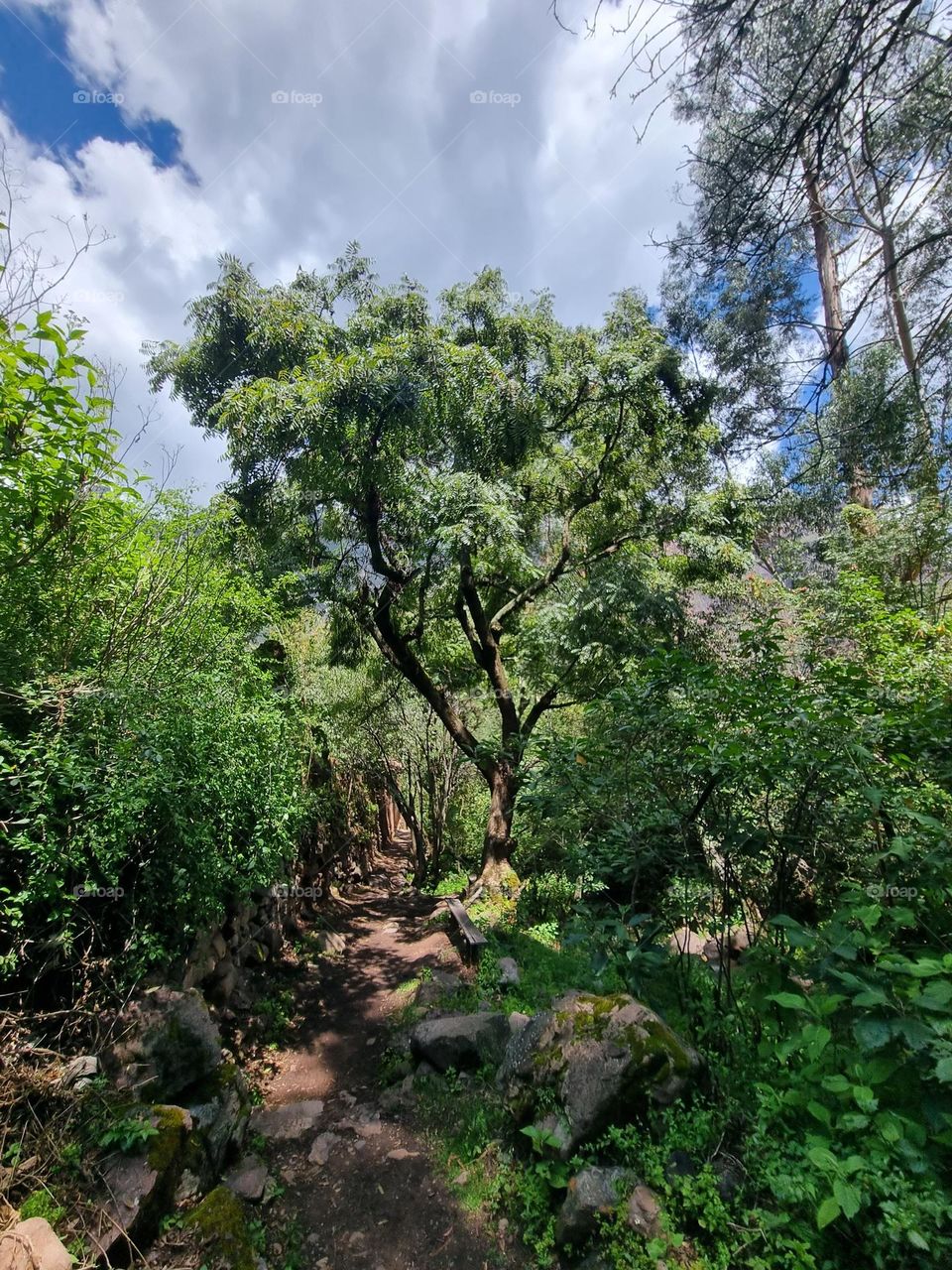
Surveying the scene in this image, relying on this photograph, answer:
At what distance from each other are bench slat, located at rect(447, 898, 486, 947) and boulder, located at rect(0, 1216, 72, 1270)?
409cm

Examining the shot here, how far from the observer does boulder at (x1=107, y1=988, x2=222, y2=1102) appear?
2.68 meters

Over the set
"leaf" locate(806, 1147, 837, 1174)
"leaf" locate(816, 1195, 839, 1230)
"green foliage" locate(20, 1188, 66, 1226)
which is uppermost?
"leaf" locate(806, 1147, 837, 1174)

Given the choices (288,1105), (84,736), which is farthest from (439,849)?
(84,736)

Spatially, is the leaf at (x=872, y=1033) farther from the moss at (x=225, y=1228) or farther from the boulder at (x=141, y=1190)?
the boulder at (x=141, y=1190)

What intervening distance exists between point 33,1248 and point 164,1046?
1.04 meters

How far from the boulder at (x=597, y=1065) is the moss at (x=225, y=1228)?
1.39 m

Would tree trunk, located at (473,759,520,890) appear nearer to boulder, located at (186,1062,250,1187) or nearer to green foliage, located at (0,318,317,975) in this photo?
green foliage, located at (0,318,317,975)

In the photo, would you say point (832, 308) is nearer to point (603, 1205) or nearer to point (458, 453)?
point (458, 453)

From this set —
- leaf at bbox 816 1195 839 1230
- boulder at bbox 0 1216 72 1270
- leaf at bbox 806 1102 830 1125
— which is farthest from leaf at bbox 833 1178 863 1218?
boulder at bbox 0 1216 72 1270

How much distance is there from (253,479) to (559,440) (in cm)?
453

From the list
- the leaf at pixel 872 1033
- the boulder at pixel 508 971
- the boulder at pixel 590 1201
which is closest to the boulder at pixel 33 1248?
the boulder at pixel 590 1201

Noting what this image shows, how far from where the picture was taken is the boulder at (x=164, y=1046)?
2.68 m

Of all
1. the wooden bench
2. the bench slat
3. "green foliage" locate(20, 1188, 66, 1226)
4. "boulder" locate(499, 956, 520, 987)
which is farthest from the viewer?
the bench slat

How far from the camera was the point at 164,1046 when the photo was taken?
2.86m
